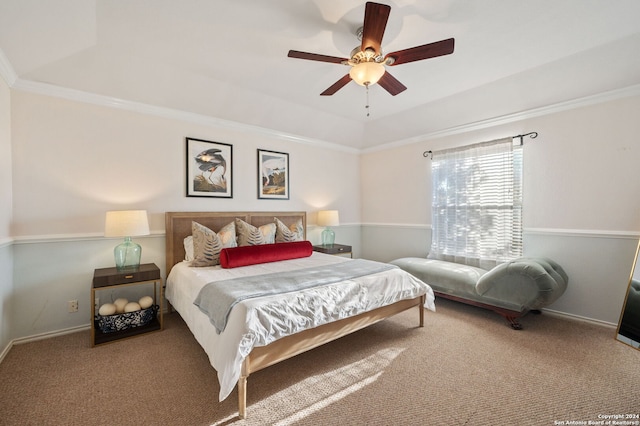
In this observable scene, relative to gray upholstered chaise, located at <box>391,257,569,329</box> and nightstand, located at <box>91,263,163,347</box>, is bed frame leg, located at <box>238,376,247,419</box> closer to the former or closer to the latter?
nightstand, located at <box>91,263,163,347</box>

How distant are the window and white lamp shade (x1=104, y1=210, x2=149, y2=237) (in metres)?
4.03

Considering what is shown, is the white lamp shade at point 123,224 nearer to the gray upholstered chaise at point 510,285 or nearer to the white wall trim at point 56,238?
the white wall trim at point 56,238

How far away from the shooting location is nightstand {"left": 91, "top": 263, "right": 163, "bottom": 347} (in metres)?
2.56

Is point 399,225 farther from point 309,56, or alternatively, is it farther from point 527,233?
point 309,56

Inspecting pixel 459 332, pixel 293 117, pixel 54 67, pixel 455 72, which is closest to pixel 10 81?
pixel 54 67

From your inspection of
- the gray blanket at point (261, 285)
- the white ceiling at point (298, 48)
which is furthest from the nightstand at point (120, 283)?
the white ceiling at point (298, 48)

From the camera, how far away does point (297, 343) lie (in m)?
2.06

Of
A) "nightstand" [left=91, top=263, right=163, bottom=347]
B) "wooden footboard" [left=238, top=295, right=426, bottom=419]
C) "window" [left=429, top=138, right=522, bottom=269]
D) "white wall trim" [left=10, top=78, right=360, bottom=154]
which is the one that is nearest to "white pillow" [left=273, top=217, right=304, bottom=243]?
"white wall trim" [left=10, top=78, right=360, bottom=154]

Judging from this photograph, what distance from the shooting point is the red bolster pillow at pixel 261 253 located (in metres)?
2.90

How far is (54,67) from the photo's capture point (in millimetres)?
2604

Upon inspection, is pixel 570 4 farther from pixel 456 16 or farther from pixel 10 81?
pixel 10 81

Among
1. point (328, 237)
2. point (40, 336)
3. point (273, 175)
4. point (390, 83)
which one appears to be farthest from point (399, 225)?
point (40, 336)

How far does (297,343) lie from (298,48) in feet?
8.62

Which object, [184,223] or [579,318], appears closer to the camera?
[579,318]
